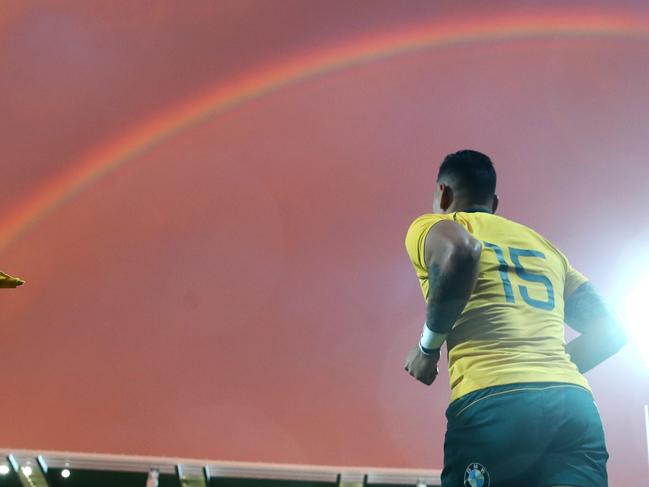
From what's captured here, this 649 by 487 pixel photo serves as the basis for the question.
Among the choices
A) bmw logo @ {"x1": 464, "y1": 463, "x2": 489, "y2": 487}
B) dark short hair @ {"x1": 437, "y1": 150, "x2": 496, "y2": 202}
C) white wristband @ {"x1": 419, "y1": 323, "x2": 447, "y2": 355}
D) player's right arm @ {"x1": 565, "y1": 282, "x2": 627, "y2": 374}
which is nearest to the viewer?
bmw logo @ {"x1": 464, "y1": 463, "x2": 489, "y2": 487}

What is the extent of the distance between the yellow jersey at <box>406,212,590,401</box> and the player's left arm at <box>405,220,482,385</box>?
59mm

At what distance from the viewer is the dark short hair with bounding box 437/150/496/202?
75.4 inches

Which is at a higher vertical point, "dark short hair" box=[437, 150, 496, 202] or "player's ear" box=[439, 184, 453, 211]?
"dark short hair" box=[437, 150, 496, 202]

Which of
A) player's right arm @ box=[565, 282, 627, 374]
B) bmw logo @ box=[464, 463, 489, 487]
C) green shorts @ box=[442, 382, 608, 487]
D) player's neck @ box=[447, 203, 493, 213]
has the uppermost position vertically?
player's neck @ box=[447, 203, 493, 213]

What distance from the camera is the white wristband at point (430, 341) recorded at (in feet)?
5.21

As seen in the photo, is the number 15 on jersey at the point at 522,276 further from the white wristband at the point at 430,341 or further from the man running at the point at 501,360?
the white wristband at the point at 430,341

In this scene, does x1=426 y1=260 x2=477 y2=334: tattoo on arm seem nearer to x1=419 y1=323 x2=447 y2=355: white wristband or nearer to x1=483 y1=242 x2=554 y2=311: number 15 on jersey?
x1=419 y1=323 x2=447 y2=355: white wristband

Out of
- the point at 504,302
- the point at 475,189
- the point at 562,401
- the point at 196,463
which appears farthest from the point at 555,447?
the point at 196,463

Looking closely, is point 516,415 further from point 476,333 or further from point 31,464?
point 31,464

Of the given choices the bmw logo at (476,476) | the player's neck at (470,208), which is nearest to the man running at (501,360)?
the bmw logo at (476,476)

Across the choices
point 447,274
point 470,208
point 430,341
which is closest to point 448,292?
point 447,274

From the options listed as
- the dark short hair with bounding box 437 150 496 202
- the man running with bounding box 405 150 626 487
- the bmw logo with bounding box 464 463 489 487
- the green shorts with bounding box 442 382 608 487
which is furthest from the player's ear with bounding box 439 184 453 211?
the bmw logo with bounding box 464 463 489 487

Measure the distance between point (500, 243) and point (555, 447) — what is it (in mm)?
489

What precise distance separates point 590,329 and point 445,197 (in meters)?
0.52
